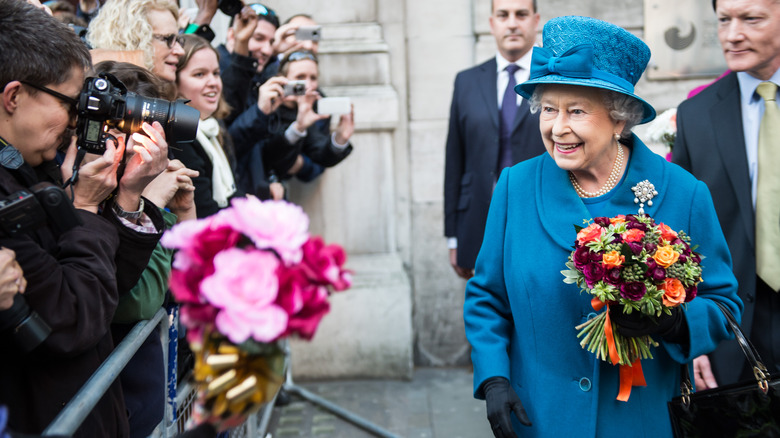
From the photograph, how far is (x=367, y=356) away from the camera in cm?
563

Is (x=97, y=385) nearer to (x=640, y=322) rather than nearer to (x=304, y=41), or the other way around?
(x=640, y=322)

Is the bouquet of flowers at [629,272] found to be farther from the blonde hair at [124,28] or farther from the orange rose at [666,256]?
the blonde hair at [124,28]

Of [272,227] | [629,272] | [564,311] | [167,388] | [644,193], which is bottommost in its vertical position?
[167,388]

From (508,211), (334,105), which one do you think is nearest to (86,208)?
(508,211)

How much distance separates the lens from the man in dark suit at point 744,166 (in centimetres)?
320

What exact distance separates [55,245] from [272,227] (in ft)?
3.55

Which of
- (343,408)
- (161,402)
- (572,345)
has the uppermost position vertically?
(572,345)

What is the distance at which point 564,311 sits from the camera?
8.09 ft

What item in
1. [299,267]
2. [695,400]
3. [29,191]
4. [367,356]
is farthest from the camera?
[367,356]

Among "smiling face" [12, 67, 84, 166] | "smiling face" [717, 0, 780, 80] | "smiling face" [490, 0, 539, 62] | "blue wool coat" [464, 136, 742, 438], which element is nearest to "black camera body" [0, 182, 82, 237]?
"smiling face" [12, 67, 84, 166]

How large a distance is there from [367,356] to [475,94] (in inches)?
81.0

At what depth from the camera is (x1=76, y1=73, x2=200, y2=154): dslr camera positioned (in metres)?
2.31

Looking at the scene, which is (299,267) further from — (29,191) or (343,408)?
(343,408)

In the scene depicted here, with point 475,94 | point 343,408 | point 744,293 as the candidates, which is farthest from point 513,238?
point 343,408
